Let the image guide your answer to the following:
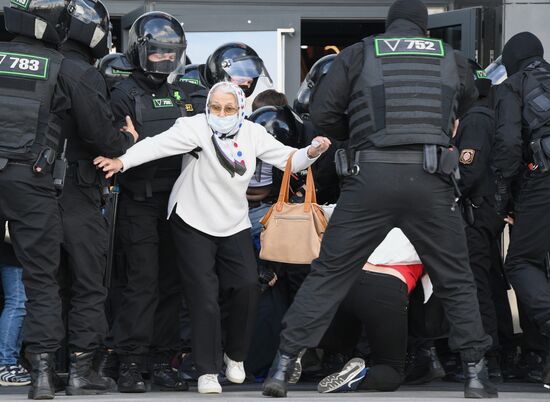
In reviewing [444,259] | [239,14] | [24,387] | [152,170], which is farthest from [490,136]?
[239,14]

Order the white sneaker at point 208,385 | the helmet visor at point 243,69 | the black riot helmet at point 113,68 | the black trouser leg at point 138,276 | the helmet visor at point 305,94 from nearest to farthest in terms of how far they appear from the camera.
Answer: the white sneaker at point 208,385, the black trouser leg at point 138,276, the helmet visor at point 243,69, the helmet visor at point 305,94, the black riot helmet at point 113,68

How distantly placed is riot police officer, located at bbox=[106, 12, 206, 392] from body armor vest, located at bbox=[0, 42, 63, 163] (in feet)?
2.38

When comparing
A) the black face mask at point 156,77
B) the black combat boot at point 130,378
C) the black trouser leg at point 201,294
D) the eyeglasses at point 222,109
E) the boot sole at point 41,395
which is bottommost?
the black combat boot at point 130,378

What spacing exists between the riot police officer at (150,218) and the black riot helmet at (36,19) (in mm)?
731

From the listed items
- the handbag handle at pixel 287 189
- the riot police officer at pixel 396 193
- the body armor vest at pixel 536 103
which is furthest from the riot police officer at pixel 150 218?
the body armor vest at pixel 536 103

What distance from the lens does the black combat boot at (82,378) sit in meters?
6.34

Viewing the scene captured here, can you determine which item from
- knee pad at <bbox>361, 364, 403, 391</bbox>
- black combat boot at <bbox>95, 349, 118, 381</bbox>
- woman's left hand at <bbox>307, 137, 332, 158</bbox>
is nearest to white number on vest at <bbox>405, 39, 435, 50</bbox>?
woman's left hand at <bbox>307, 137, 332, 158</bbox>

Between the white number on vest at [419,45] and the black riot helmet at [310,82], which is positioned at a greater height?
the white number on vest at [419,45]

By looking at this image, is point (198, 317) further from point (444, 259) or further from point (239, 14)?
point (239, 14)

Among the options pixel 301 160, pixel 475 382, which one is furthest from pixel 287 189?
pixel 475 382

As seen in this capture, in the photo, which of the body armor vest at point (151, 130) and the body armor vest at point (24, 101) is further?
the body armor vest at point (151, 130)

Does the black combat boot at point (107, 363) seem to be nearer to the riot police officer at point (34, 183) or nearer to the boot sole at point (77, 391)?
the boot sole at point (77, 391)

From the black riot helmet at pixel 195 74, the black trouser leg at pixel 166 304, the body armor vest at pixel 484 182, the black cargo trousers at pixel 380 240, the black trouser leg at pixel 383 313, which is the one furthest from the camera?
the black riot helmet at pixel 195 74

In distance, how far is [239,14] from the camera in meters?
11.2
